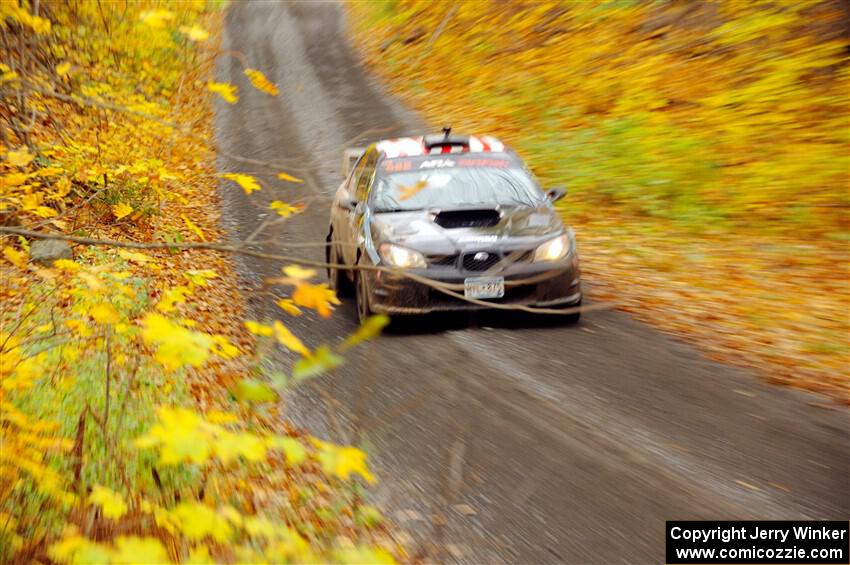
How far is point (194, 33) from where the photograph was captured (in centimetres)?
430

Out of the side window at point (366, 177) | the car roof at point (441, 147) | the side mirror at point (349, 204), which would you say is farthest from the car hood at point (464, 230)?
the car roof at point (441, 147)

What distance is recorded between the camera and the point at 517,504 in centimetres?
476

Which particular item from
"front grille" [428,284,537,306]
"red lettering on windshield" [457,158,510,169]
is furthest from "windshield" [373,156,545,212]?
"front grille" [428,284,537,306]

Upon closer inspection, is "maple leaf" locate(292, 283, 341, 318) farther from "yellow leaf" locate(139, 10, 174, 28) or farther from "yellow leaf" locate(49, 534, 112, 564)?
"yellow leaf" locate(139, 10, 174, 28)

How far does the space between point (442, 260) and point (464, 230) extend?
1.42 feet

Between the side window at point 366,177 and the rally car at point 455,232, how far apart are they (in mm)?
27

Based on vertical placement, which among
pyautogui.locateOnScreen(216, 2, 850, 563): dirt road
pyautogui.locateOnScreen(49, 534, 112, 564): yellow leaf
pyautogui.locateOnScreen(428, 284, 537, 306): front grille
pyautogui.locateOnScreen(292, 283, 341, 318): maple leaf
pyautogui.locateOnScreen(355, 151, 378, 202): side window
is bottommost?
pyautogui.locateOnScreen(216, 2, 850, 563): dirt road

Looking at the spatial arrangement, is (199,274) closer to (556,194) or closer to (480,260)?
(480,260)

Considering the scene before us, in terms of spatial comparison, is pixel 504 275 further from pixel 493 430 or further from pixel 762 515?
pixel 762 515

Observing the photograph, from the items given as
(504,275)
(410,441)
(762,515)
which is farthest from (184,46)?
(762,515)

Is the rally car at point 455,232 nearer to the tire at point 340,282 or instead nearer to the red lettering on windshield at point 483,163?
the red lettering on windshield at point 483,163

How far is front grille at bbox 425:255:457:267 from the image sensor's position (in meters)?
8.03

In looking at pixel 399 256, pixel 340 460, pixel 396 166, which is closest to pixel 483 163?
pixel 396 166

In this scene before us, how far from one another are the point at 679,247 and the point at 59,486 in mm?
9075
